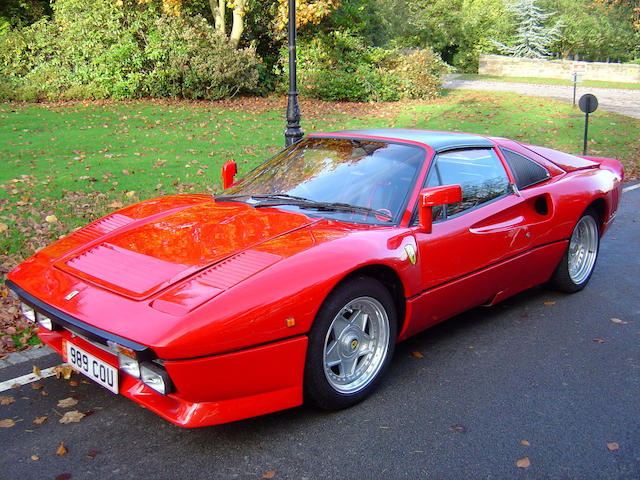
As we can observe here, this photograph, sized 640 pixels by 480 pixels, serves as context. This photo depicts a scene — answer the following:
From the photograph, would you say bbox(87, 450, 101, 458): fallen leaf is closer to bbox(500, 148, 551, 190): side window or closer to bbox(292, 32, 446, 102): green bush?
bbox(500, 148, 551, 190): side window

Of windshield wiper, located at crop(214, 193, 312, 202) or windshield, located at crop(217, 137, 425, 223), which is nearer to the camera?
windshield, located at crop(217, 137, 425, 223)

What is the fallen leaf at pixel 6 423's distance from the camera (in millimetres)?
3011

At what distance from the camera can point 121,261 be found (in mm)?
3113

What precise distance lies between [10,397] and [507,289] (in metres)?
3.20

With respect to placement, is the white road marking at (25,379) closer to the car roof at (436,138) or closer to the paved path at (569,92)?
the car roof at (436,138)

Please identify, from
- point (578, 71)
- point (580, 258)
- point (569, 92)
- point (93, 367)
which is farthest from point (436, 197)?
point (569, 92)

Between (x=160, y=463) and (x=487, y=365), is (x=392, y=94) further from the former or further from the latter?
(x=160, y=463)

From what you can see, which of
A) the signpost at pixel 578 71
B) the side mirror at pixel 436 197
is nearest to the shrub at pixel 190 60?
the signpost at pixel 578 71

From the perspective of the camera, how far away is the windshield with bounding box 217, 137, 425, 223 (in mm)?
3611

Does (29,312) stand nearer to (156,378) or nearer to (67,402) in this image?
(67,402)

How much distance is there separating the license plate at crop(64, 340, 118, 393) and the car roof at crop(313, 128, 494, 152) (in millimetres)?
2281

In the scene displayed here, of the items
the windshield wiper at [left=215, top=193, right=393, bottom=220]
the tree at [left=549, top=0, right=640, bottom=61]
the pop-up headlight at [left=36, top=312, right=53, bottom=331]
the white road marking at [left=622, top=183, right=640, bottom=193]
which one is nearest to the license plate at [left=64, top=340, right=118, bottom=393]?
the pop-up headlight at [left=36, top=312, right=53, bottom=331]

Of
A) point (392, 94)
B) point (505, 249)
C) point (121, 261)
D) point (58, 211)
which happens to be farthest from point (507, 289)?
point (392, 94)

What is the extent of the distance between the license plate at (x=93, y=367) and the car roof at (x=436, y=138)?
7.48ft
